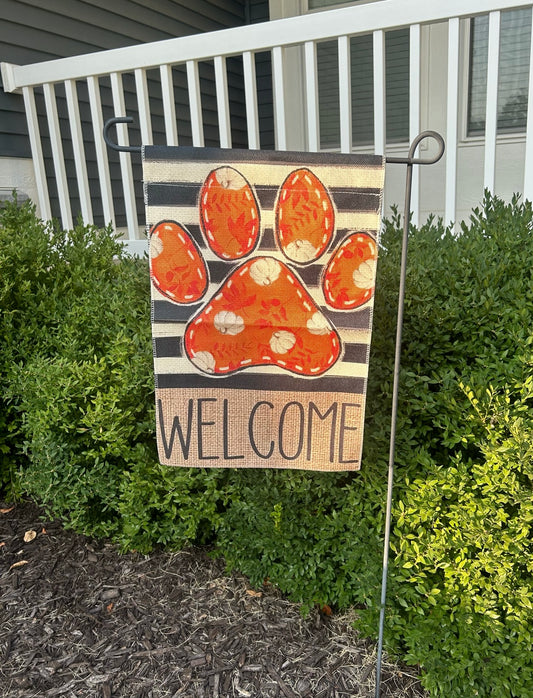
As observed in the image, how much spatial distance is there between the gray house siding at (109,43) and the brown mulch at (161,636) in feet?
7.88

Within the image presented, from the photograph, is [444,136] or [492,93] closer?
[492,93]

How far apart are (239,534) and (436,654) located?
29.4 inches

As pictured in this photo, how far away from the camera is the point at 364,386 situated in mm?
1490

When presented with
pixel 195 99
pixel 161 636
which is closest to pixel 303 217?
pixel 161 636

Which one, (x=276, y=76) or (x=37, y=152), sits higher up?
(x=276, y=76)

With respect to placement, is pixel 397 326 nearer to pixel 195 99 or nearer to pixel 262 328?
pixel 262 328

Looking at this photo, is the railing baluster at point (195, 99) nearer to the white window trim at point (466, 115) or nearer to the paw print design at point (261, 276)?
the paw print design at point (261, 276)

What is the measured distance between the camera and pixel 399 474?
1.73 metres

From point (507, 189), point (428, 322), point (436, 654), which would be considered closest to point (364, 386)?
point (428, 322)

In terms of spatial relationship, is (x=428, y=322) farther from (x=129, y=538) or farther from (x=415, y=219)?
(x=415, y=219)

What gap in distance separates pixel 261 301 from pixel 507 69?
442 cm

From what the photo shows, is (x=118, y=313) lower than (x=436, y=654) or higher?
higher

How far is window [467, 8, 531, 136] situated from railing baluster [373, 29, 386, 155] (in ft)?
7.49

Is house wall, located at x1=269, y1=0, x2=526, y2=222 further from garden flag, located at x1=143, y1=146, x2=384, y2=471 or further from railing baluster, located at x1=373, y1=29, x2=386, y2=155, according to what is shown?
garden flag, located at x1=143, y1=146, x2=384, y2=471
